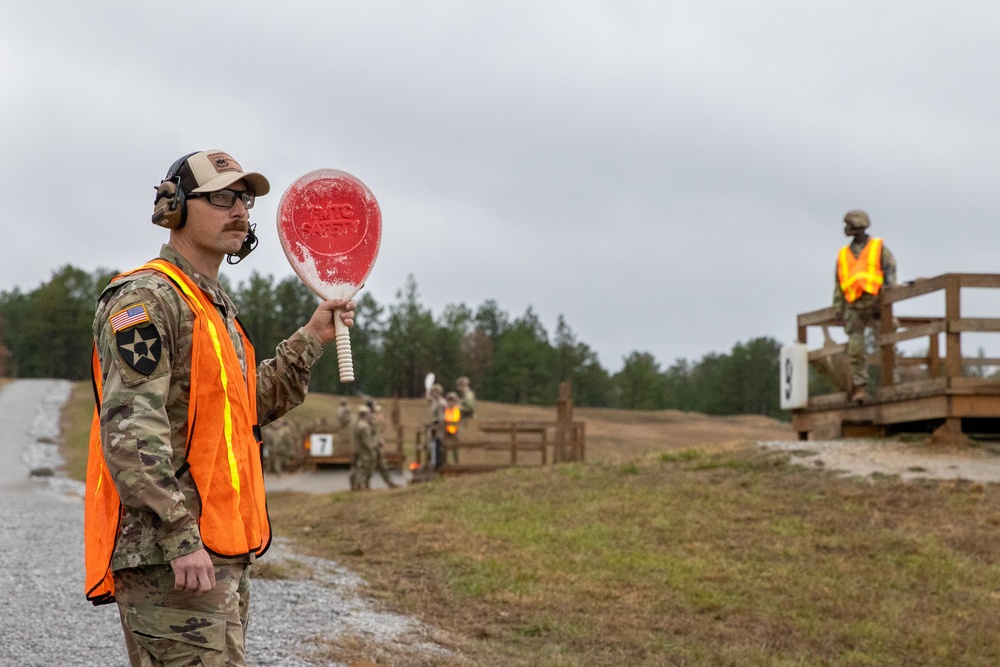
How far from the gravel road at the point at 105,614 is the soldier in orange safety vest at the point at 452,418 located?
445 inches

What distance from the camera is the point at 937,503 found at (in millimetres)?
12688

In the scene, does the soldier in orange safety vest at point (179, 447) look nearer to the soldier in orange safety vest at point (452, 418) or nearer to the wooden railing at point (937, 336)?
the wooden railing at point (937, 336)

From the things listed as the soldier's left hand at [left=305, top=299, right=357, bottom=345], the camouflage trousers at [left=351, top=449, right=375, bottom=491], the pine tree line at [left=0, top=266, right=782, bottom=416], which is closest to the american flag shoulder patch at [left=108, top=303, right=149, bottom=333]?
the soldier's left hand at [left=305, top=299, right=357, bottom=345]

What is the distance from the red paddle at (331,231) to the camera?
428 cm

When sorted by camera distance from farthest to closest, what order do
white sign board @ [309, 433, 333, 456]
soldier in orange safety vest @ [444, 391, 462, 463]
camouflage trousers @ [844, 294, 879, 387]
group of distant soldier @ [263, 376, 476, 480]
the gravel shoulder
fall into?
1. white sign board @ [309, 433, 333, 456]
2. group of distant soldier @ [263, 376, 476, 480]
3. soldier in orange safety vest @ [444, 391, 462, 463]
4. camouflage trousers @ [844, 294, 879, 387]
5. the gravel shoulder

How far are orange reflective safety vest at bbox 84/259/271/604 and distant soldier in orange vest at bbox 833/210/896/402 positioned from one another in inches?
517

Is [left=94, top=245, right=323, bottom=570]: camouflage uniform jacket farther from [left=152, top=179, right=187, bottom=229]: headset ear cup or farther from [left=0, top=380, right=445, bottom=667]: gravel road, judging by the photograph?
[left=0, top=380, right=445, bottom=667]: gravel road

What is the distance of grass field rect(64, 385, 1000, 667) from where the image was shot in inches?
341

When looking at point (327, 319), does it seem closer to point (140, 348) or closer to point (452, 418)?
point (140, 348)

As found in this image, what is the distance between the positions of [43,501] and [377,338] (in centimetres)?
9185

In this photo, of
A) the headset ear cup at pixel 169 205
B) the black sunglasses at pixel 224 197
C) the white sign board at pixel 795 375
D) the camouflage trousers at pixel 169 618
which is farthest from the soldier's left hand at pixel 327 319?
the white sign board at pixel 795 375

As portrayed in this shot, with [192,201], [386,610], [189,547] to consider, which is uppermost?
[192,201]

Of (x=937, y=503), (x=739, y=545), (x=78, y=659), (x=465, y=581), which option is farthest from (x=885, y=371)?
(x=78, y=659)

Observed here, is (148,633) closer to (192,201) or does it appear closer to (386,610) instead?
(192,201)
